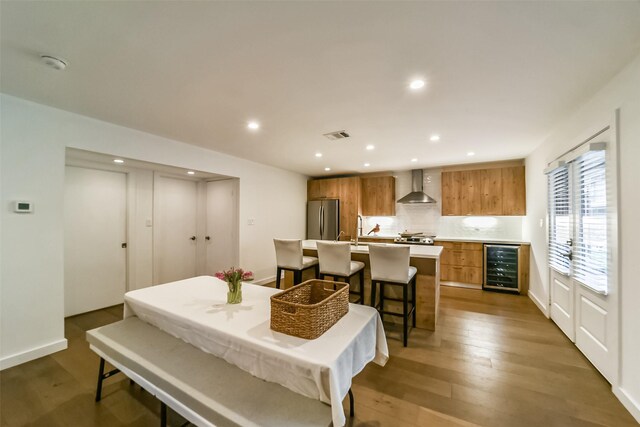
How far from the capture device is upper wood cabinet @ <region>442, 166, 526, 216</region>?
466cm

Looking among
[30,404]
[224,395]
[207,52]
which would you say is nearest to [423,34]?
[207,52]

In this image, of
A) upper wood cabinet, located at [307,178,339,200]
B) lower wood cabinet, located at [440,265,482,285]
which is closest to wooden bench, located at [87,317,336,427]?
lower wood cabinet, located at [440,265,482,285]

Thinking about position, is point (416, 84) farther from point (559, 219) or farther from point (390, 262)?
point (559, 219)

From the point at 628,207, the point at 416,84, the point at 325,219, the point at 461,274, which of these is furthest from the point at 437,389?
the point at 325,219

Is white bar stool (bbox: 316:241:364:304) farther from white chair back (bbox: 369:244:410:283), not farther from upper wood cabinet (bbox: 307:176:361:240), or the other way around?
upper wood cabinet (bbox: 307:176:361:240)

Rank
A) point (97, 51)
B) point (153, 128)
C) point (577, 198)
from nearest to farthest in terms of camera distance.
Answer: point (97, 51) < point (577, 198) < point (153, 128)

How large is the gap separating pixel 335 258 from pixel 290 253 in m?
0.66

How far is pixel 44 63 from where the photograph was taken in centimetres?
175

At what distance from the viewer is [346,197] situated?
6.00 m

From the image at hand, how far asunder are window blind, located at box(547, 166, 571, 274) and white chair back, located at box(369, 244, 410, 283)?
1801 millimetres

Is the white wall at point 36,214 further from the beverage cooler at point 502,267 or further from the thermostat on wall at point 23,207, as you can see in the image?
the beverage cooler at point 502,267

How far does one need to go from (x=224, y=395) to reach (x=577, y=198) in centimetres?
353

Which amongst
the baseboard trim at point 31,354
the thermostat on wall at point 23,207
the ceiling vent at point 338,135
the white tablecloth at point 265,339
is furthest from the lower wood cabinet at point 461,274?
the thermostat on wall at point 23,207

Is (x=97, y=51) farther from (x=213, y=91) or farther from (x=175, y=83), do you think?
(x=213, y=91)
